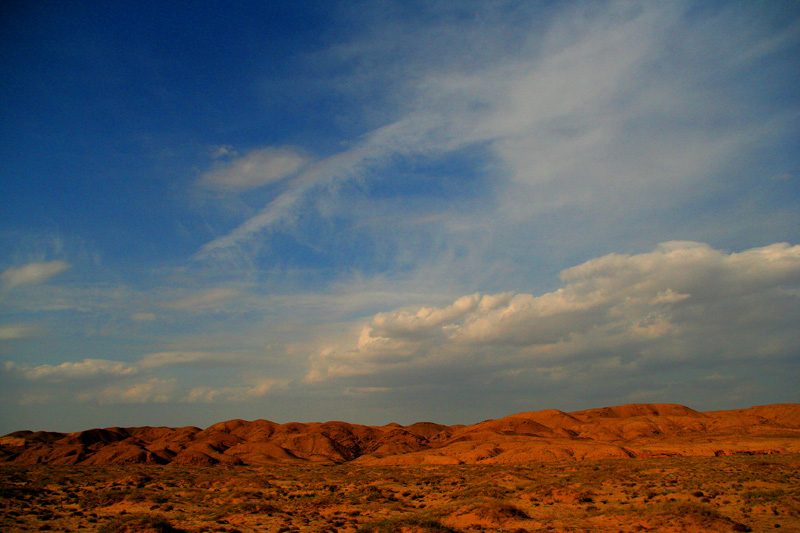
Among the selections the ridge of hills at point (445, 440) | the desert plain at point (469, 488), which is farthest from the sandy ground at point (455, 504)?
the ridge of hills at point (445, 440)

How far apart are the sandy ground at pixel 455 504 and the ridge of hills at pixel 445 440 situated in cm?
2156

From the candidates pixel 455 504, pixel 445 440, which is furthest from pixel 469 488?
pixel 445 440

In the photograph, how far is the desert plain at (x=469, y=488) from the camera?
1077 inches

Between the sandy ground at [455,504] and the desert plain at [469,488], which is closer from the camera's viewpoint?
the sandy ground at [455,504]

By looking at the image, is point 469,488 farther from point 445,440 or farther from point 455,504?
point 445,440

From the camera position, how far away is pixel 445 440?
113m

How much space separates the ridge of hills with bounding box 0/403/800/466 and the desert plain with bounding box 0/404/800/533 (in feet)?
1.51

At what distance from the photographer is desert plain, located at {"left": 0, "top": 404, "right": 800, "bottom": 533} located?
27344mm

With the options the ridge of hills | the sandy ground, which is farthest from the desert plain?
the ridge of hills

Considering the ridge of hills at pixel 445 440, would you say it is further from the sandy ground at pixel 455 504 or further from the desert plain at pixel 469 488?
the sandy ground at pixel 455 504

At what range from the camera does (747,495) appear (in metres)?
30.4

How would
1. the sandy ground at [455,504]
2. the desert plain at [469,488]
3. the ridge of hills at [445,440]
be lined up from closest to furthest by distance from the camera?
the sandy ground at [455,504] < the desert plain at [469,488] < the ridge of hills at [445,440]

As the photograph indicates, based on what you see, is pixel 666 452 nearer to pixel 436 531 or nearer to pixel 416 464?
pixel 416 464

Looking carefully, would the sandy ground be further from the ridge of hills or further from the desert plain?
the ridge of hills
